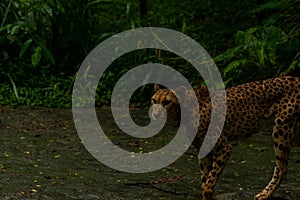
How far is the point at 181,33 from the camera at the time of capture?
1093 centimetres

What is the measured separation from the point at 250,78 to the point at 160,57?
1788 mm

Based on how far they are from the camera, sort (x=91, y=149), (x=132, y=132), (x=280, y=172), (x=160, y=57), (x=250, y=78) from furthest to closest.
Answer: (x=160, y=57)
(x=250, y=78)
(x=132, y=132)
(x=91, y=149)
(x=280, y=172)

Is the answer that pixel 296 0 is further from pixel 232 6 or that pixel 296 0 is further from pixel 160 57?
pixel 232 6

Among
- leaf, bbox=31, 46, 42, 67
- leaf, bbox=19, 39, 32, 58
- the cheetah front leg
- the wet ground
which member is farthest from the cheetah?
leaf, bbox=19, 39, 32, 58

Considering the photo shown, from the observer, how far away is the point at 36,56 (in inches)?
403

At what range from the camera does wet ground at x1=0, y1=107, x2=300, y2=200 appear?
596cm

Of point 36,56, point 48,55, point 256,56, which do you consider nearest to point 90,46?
point 48,55

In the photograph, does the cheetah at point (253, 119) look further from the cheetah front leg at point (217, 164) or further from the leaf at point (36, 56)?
the leaf at point (36, 56)

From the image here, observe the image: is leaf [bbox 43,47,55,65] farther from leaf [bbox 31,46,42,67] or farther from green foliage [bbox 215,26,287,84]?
green foliage [bbox 215,26,287,84]

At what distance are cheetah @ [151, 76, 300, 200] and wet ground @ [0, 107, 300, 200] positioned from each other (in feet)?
1.34

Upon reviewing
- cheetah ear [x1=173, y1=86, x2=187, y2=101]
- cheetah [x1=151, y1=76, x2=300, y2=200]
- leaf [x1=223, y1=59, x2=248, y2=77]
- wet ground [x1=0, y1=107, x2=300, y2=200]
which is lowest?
wet ground [x1=0, y1=107, x2=300, y2=200]

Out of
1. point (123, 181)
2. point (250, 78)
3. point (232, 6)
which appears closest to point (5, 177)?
point (123, 181)

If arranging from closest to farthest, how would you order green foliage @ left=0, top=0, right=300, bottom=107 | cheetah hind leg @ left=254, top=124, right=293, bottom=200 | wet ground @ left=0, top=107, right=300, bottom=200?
cheetah hind leg @ left=254, top=124, right=293, bottom=200 → wet ground @ left=0, top=107, right=300, bottom=200 → green foliage @ left=0, top=0, right=300, bottom=107

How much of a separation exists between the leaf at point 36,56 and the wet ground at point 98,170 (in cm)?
134
